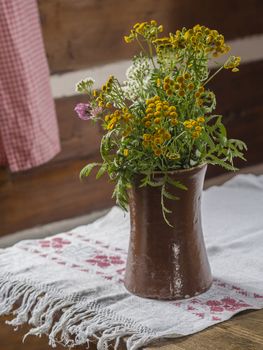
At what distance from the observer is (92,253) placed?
5.40 ft

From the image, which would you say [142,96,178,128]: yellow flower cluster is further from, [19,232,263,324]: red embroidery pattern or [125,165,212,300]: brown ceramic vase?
[19,232,263,324]: red embroidery pattern

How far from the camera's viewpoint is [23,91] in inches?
108

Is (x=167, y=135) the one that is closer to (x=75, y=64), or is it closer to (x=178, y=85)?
(x=178, y=85)

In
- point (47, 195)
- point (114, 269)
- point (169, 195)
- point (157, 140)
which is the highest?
point (157, 140)

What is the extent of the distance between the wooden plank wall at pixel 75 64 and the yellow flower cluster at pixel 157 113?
182cm

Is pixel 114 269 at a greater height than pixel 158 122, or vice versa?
pixel 158 122

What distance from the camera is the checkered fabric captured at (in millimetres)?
2688

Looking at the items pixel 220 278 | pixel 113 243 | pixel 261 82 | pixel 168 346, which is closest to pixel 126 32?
pixel 261 82

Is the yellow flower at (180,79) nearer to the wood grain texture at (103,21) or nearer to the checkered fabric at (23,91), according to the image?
the checkered fabric at (23,91)

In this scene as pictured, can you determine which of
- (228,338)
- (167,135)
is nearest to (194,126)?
(167,135)

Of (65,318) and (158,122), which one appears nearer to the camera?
(158,122)

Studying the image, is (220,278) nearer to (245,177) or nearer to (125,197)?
(125,197)

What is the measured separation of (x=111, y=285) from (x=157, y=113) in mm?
366

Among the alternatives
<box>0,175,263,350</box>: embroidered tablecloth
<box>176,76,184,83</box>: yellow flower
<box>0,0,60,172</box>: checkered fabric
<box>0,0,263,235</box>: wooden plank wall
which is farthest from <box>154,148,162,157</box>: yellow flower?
<box>0,0,263,235</box>: wooden plank wall
